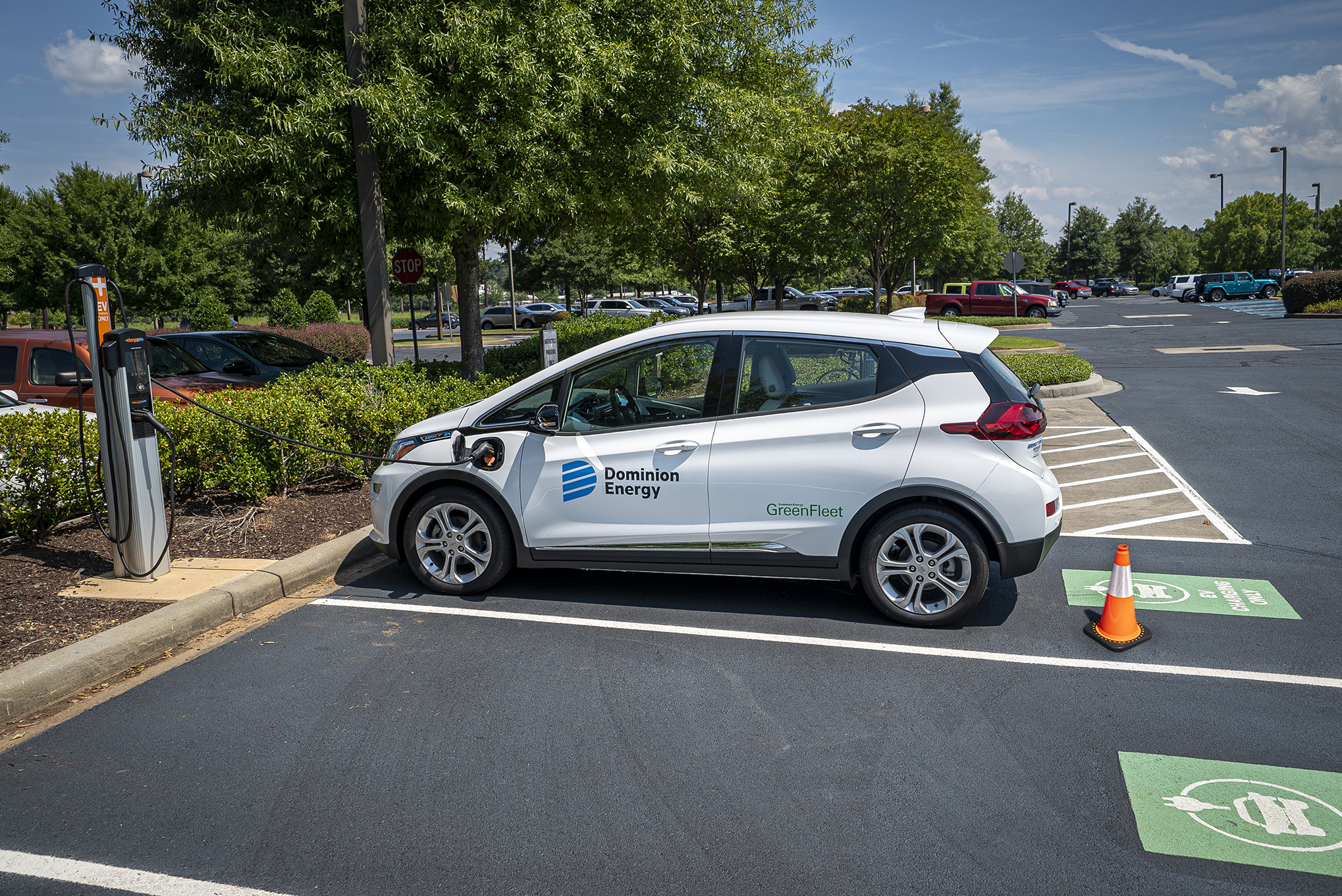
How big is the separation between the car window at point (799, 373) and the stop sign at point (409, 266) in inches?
350

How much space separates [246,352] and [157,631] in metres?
8.07

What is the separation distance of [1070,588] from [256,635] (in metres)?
4.98

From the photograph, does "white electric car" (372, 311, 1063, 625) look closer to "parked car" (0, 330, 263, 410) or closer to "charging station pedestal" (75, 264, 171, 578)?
"charging station pedestal" (75, 264, 171, 578)

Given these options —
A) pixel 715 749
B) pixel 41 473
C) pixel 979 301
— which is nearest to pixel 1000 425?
pixel 715 749

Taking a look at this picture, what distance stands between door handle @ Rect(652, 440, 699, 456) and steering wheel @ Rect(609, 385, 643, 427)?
0.84 ft

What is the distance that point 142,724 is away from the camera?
4137 millimetres

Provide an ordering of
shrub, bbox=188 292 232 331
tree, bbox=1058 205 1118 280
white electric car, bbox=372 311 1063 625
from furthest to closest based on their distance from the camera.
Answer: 1. tree, bbox=1058 205 1118 280
2. shrub, bbox=188 292 232 331
3. white electric car, bbox=372 311 1063 625

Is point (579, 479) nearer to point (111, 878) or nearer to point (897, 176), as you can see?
point (111, 878)

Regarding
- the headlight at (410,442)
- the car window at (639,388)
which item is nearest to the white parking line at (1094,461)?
the car window at (639,388)

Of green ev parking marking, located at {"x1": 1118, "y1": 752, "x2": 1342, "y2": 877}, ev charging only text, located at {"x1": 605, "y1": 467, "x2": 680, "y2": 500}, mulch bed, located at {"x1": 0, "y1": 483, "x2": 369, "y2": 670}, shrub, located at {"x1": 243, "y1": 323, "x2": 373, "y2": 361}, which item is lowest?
green ev parking marking, located at {"x1": 1118, "y1": 752, "x2": 1342, "y2": 877}

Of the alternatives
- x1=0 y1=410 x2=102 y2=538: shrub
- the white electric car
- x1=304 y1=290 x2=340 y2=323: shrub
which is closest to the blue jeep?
x1=304 y1=290 x2=340 y2=323: shrub

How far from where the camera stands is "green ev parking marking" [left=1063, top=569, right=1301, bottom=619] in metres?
5.45

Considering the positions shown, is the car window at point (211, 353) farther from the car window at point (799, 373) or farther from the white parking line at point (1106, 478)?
the white parking line at point (1106, 478)

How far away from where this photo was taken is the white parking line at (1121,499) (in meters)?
8.11
